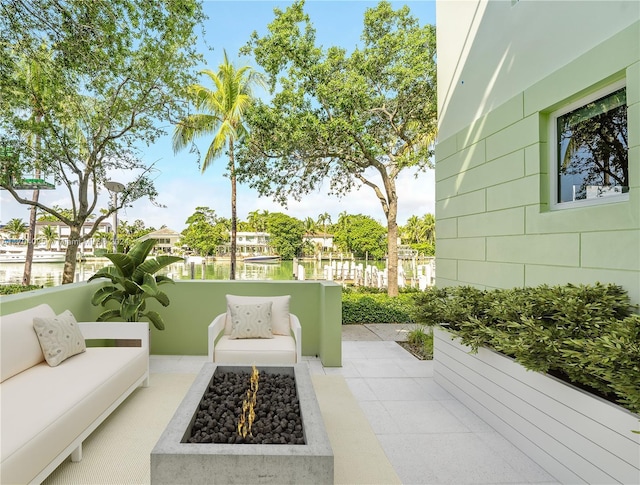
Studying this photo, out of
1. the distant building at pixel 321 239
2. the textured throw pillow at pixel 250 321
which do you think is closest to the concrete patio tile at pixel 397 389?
the textured throw pillow at pixel 250 321

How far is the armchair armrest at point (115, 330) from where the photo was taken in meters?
3.70

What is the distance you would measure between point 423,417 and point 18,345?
10.7 ft

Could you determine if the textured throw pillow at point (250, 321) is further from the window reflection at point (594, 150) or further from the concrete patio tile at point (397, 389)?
the window reflection at point (594, 150)

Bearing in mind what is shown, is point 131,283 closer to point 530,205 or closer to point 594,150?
point 530,205

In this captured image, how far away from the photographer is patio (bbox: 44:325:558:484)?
235 cm

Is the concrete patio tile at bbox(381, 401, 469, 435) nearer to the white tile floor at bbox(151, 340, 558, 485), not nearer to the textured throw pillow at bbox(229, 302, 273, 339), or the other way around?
the white tile floor at bbox(151, 340, 558, 485)

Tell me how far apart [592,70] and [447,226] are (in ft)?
6.78

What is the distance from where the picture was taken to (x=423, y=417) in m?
3.22

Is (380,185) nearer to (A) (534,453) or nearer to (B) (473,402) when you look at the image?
(B) (473,402)

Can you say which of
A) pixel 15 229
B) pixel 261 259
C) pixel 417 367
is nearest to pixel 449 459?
pixel 417 367

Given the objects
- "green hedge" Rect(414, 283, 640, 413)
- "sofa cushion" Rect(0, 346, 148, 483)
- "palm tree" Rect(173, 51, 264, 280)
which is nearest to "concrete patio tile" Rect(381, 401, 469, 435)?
"green hedge" Rect(414, 283, 640, 413)

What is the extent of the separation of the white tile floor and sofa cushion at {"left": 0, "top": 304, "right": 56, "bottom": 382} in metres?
1.73

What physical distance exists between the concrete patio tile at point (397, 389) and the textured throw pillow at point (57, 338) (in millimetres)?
2804

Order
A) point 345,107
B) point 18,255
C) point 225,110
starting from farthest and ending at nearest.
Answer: point 18,255 < point 225,110 < point 345,107
